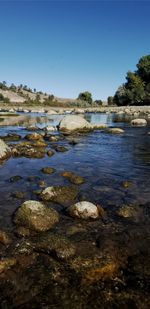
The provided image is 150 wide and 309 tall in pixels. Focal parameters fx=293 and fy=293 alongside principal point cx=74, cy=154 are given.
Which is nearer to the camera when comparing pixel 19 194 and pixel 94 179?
pixel 19 194

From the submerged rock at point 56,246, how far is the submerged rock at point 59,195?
8.63 feet

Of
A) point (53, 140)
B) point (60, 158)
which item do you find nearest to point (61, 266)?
point (60, 158)

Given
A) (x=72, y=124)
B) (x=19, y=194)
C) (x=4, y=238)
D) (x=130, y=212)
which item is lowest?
(x=130, y=212)

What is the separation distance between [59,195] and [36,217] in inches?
92.3

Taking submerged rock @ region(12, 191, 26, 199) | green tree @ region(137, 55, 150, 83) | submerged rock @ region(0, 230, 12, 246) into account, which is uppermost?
green tree @ region(137, 55, 150, 83)

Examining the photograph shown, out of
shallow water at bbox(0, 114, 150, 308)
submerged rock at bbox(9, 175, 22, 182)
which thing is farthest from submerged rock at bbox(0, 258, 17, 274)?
submerged rock at bbox(9, 175, 22, 182)

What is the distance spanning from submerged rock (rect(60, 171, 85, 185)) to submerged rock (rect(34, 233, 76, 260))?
16.4 feet

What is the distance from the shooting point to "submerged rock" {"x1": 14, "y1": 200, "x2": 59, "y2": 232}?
8.08m

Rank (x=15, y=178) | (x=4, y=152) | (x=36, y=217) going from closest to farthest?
(x=36, y=217), (x=15, y=178), (x=4, y=152)

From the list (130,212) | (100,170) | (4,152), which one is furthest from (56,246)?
(4,152)

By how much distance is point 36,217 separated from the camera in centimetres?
821

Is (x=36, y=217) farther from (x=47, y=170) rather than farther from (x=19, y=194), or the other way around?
(x=47, y=170)

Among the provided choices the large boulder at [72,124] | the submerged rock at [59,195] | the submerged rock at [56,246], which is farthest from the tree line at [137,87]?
the submerged rock at [56,246]

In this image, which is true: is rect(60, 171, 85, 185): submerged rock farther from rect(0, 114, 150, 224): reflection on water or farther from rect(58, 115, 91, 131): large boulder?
rect(58, 115, 91, 131): large boulder
